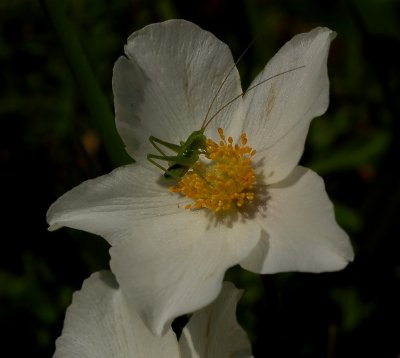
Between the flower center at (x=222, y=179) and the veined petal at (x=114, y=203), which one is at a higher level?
the veined petal at (x=114, y=203)

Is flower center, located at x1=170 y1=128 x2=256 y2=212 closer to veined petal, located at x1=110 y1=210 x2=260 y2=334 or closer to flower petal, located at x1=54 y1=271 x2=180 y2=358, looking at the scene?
veined petal, located at x1=110 y1=210 x2=260 y2=334

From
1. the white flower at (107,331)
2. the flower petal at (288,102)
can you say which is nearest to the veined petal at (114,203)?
the white flower at (107,331)

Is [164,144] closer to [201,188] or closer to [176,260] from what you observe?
[201,188]

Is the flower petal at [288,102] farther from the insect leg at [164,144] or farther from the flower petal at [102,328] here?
the flower petal at [102,328]

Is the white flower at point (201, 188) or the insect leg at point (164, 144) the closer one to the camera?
the white flower at point (201, 188)

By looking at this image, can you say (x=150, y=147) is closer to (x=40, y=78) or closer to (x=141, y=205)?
(x=141, y=205)

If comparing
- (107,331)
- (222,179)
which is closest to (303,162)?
(222,179)
